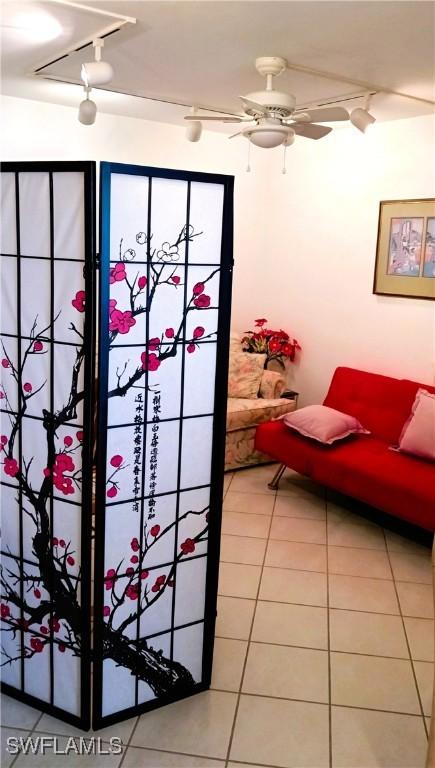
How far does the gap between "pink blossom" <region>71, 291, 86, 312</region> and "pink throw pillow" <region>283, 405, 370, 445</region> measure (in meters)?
2.44

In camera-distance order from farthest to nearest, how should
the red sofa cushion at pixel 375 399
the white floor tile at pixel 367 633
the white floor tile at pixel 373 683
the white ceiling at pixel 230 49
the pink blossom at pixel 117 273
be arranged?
the red sofa cushion at pixel 375 399, the white floor tile at pixel 367 633, the white ceiling at pixel 230 49, the white floor tile at pixel 373 683, the pink blossom at pixel 117 273

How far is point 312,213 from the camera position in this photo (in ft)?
16.8

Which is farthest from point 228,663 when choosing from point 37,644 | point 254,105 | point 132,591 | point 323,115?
point 323,115

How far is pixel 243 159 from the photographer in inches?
211

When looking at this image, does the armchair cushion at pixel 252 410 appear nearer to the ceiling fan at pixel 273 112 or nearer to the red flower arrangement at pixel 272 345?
the red flower arrangement at pixel 272 345

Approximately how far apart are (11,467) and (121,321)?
25.2 inches

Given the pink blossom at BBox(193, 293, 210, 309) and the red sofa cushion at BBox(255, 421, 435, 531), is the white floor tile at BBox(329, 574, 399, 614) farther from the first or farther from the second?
the pink blossom at BBox(193, 293, 210, 309)

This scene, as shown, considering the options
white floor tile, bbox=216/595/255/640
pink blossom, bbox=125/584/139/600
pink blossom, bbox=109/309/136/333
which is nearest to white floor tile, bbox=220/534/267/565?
white floor tile, bbox=216/595/255/640

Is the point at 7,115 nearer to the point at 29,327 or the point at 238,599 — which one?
the point at 29,327

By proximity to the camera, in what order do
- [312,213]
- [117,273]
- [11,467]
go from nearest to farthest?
[117,273]
[11,467]
[312,213]

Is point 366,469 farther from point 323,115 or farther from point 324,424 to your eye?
point 323,115

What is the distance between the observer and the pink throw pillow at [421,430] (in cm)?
377

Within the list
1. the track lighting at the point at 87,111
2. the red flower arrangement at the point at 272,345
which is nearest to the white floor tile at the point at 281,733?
the track lighting at the point at 87,111

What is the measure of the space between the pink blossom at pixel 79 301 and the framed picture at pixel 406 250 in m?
3.02
